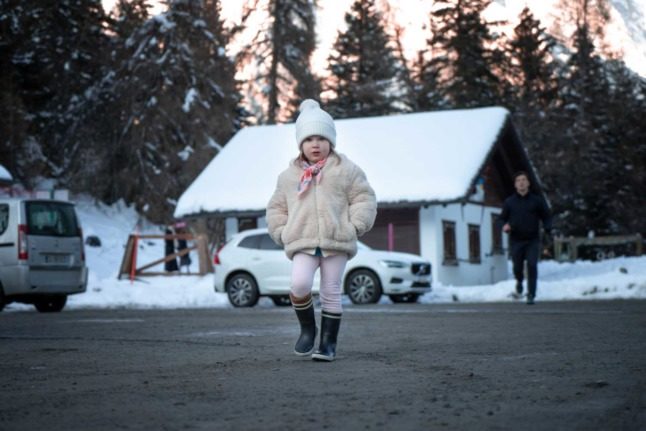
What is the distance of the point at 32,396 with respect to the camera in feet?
18.1

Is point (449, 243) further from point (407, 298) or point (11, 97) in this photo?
point (11, 97)

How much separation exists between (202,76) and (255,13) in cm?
366

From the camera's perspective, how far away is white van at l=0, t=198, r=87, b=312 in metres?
17.6

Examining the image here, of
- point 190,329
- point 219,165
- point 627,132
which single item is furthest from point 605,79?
point 190,329

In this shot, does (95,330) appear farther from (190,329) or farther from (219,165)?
(219,165)

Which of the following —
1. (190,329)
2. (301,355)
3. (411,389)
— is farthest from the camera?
(190,329)

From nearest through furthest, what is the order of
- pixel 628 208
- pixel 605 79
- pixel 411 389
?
pixel 411 389, pixel 628 208, pixel 605 79

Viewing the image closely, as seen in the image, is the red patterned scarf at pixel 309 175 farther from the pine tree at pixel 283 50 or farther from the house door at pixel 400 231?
the pine tree at pixel 283 50

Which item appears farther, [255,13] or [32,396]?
[255,13]

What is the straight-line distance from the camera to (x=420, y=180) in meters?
30.0

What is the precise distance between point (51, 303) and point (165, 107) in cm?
2511

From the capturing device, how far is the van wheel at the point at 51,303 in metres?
19.1

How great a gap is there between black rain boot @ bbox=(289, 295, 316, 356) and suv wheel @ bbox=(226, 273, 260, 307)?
44.5 ft

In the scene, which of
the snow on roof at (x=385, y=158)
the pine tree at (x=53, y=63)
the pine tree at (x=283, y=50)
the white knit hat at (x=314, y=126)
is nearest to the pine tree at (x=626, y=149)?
the pine tree at (x=283, y=50)
